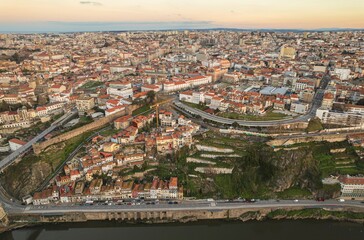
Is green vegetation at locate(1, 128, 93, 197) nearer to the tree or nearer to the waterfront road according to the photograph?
the waterfront road

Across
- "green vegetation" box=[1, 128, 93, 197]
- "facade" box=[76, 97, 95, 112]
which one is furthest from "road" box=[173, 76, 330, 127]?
"green vegetation" box=[1, 128, 93, 197]

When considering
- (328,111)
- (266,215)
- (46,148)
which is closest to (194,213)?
(266,215)

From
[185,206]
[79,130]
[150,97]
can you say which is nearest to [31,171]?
[79,130]

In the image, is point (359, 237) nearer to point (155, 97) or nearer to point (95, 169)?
point (95, 169)

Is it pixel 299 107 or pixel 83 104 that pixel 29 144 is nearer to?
pixel 83 104

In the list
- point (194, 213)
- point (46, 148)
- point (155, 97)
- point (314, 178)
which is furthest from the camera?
point (155, 97)

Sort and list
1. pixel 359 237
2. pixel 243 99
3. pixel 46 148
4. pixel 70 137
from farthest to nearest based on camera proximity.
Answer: pixel 243 99 → pixel 70 137 → pixel 46 148 → pixel 359 237

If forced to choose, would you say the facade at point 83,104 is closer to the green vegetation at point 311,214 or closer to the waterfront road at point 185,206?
the waterfront road at point 185,206
